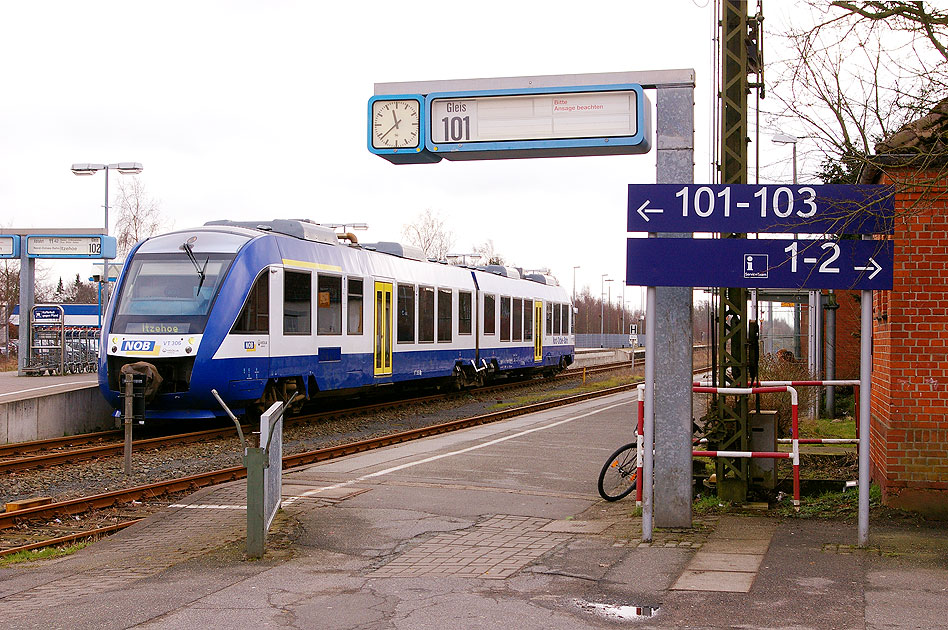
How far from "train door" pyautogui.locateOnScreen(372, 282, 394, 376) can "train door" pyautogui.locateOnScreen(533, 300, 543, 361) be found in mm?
11941

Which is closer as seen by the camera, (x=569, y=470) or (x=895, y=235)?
(x=895, y=235)

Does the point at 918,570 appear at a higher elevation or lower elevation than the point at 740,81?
lower

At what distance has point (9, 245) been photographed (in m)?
32.5

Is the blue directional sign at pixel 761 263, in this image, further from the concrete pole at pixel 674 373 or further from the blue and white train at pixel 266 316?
the blue and white train at pixel 266 316

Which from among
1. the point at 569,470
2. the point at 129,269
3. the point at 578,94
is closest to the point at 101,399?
the point at 129,269

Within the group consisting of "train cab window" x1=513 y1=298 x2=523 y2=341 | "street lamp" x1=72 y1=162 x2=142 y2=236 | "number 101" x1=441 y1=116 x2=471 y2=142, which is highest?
"street lamp" x1=72 y1=162 x2=142 y2=236

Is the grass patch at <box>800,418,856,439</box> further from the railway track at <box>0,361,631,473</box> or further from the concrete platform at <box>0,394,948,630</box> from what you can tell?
the railway track at <box>0,361,631,473</box>

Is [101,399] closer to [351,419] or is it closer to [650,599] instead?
[351,419]

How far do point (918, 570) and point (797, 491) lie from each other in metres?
1.96

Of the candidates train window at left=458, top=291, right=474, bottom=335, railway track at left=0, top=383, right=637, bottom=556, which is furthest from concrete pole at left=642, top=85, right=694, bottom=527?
train window at left=458, top=291, right=474, bottom=335

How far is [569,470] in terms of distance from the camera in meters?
12.0

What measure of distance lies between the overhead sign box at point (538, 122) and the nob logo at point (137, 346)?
317 inches

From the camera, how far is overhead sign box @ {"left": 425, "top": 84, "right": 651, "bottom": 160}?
328 inches

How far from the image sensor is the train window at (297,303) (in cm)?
1645
